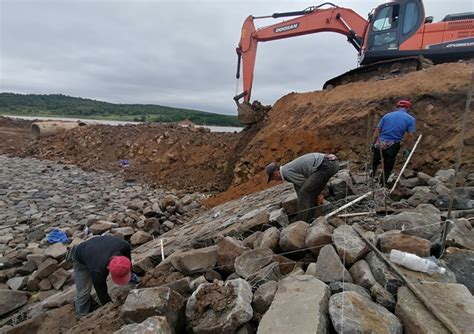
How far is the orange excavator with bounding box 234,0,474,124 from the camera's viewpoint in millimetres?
9327

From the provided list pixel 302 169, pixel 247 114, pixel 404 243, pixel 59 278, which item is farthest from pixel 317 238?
pixel 247 114

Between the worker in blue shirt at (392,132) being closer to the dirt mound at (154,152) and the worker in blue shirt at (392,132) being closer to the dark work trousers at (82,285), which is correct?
the dark work trousers at (82,285)

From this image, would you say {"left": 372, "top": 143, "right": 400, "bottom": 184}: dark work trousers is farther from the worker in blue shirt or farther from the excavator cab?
the excavator cab

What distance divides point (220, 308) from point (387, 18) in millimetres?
10098

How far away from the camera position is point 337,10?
35.0 ft

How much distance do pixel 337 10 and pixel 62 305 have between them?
35.3 feet

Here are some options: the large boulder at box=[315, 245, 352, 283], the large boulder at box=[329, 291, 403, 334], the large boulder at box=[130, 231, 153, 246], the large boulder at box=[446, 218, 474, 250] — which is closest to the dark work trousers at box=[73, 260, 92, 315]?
the large boulder at box=[130, 231, 153, 246]

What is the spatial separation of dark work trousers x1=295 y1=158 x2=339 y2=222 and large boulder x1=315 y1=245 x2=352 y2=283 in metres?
1.55

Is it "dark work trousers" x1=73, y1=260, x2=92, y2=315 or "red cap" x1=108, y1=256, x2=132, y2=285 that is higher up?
"red cap" x1=108, y1=256, x2=132, y2=285

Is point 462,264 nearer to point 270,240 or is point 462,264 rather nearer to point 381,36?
point 270,240

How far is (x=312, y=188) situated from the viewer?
15.0 feet

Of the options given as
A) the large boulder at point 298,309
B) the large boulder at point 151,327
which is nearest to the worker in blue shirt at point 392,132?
the large boulder at point 298,309

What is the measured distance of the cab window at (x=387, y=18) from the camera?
9695 mm

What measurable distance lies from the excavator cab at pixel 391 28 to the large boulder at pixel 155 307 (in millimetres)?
9573
